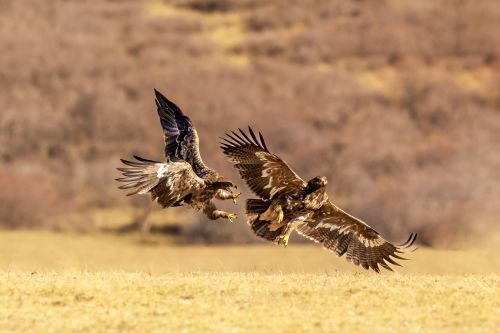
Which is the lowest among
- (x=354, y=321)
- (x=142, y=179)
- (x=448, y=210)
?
(x=354, y=321)

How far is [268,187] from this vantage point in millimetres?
14430

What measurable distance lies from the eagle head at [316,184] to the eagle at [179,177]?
59.9 inches

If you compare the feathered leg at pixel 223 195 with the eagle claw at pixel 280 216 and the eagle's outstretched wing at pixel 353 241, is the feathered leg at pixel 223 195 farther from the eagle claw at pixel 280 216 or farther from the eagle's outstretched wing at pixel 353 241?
the eagle claw at pixel 280 216

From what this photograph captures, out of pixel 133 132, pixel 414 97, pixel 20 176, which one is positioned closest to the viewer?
pixel 20 176

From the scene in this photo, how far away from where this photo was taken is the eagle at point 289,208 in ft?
Answer: 46.8

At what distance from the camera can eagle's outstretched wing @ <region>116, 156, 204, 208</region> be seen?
14.5 metres

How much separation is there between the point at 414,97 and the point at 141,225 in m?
16.7

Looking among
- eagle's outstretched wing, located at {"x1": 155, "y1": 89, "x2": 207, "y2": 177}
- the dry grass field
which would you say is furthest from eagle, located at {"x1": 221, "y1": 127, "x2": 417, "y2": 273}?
eagle's outstretched wing, located at {"x1": 155, "y1": 89, "x2": 207, "y2": 177}

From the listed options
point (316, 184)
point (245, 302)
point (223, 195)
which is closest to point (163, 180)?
point (223, 195)

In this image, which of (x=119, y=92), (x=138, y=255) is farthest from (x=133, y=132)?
(x=138, y=255)

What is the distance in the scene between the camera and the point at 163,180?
14.9m

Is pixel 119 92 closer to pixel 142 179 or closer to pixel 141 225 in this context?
pixel 141 225

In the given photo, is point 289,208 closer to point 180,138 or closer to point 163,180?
point 163,180

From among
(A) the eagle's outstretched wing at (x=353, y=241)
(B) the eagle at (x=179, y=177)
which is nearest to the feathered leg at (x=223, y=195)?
(B) the eagle at (x=179, y=177)
